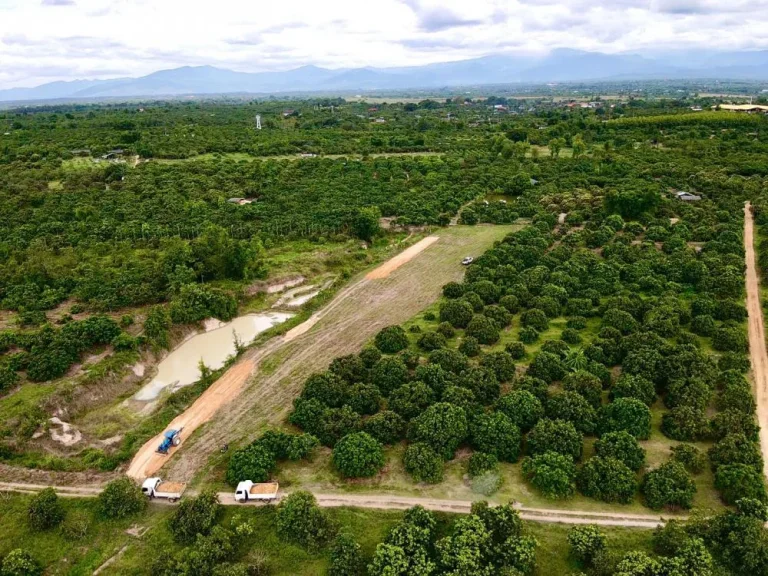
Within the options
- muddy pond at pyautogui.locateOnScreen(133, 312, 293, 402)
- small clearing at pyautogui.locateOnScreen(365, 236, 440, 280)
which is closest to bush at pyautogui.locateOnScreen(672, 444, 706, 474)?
muddy pond at pyautogui.locateOnScreen(133, 312, 293, 402)

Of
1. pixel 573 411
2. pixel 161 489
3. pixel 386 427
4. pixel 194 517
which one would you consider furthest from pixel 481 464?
pixel 161 489

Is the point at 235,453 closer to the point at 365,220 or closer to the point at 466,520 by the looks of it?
the point at 466,520

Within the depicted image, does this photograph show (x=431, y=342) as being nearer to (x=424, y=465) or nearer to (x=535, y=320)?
(x=535, y=320)

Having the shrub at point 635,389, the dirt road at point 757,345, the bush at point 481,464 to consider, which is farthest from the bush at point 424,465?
the dirt road at point 757,345

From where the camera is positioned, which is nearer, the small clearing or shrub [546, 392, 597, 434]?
shrub [546, 392, 597, 434]

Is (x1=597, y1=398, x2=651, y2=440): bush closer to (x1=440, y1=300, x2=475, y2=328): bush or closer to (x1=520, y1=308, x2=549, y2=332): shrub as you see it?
(x1=520, y1=308, x2=549, y2=332): shrub

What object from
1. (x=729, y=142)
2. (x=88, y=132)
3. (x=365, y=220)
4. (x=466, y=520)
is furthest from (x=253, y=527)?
(x=88, y=132)

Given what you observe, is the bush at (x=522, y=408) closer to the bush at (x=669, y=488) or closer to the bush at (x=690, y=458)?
the bush at (x=669, y=488)
